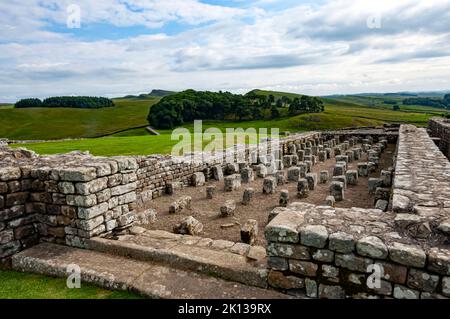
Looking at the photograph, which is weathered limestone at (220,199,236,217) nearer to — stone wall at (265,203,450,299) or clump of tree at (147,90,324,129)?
stone wall at (265,203,450,299)

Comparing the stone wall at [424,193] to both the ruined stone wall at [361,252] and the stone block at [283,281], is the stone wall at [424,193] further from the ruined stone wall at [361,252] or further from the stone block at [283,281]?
the stone block at [283,281]

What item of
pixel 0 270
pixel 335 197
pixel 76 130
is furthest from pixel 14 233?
pixel 76 130

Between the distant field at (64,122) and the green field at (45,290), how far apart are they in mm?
64557

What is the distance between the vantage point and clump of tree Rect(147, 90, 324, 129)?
64.4 m

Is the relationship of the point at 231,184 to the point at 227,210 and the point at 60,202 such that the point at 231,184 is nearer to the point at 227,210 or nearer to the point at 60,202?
the point at 227,210

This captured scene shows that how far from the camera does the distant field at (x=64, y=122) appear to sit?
66812 mm

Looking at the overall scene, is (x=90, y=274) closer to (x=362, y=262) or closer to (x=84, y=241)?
(x=84, y=241)

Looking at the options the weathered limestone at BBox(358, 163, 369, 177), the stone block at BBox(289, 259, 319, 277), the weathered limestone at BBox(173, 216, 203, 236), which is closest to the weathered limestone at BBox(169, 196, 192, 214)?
the weathered limestone at BBox(173, 216, 203, 236)

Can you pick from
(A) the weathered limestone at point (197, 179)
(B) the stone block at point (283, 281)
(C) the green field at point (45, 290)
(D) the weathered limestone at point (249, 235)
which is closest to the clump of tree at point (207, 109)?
(A) the weathered limestone at point (197, 179)

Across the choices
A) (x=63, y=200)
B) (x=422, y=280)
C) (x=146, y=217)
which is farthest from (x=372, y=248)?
(x=146, y=217)

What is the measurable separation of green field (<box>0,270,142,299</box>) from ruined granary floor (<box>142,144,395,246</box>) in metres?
3.87
